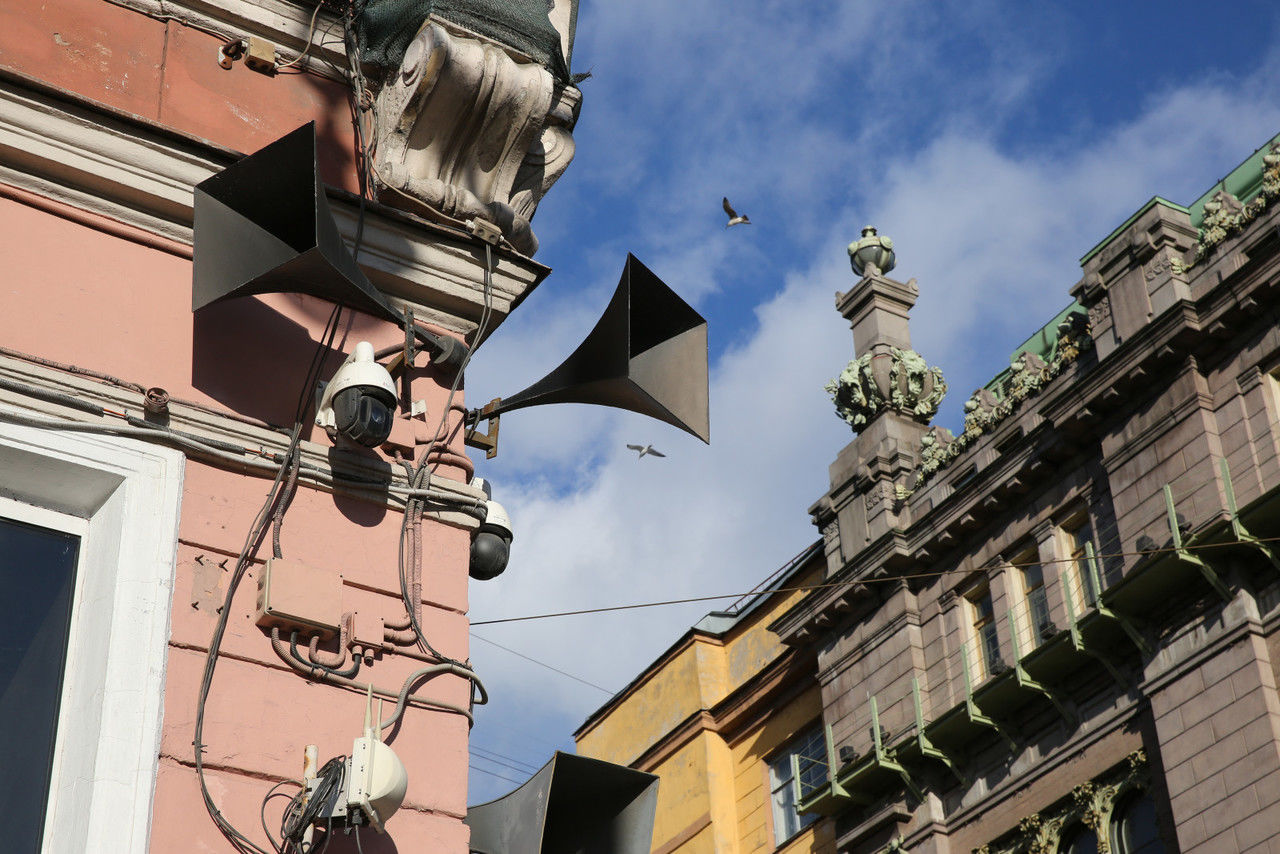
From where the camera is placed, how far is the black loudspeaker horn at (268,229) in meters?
6.95

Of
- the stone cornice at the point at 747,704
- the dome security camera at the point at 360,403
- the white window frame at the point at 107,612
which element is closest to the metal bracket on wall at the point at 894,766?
the stone cornice at the point at 747,704

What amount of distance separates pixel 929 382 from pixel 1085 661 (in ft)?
23.3

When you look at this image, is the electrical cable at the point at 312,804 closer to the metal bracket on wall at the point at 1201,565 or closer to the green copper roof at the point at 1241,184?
the metal bracket on wall at the point at 1201,565

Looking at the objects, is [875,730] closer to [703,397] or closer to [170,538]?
[703,397]

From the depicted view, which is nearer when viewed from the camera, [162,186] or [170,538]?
[170,538]

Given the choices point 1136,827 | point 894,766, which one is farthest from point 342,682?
point 894,766

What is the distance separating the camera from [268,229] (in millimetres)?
7113

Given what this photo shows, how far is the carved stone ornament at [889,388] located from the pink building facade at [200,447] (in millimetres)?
20327

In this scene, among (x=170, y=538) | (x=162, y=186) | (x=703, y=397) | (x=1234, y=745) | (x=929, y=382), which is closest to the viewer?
(x=170, y=538)

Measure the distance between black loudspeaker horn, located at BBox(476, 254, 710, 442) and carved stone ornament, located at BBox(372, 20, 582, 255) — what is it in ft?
2.50

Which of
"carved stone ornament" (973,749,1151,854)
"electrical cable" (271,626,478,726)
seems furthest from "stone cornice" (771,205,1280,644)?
"electrical cable" (271,626,478,726)

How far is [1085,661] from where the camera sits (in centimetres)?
2278

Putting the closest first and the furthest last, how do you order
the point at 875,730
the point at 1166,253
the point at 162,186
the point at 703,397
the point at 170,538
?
the point at 170,538 → the point at 162,186 → the point at 703,397 → the point at 1166,253 → the point at 875,730

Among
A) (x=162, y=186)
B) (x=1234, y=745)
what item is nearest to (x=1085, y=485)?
(x=1234, y=745)
